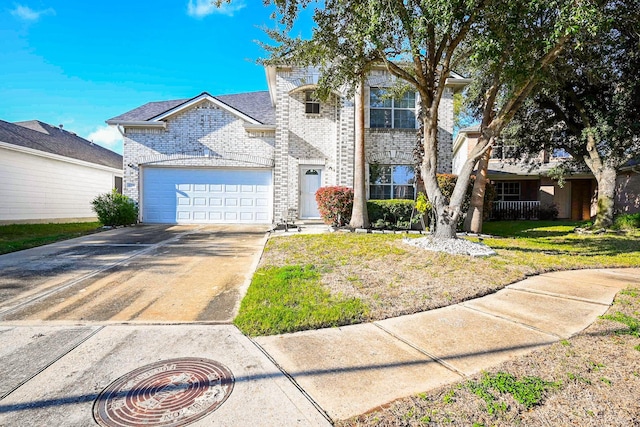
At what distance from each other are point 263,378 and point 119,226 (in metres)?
12.7

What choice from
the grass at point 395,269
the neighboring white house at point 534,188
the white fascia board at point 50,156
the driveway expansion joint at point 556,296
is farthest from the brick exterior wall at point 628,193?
the white fascia board at point 50,156

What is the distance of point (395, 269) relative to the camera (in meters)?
5.51

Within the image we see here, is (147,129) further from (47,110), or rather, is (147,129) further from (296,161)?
(47,110)

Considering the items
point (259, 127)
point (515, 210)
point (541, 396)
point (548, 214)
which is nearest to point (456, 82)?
point (259, 127)

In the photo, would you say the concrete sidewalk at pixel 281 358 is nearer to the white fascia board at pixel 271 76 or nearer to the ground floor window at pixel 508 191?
the white fascia board at pixel 271 76

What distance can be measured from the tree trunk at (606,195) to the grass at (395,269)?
16.6 ft

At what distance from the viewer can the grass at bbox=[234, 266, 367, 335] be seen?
11.1 feet

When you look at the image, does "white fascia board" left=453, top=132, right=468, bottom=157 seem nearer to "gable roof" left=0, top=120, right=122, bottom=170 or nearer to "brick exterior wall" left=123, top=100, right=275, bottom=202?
"brick exterior wall" left=123, top=100, right=275, bottom=202

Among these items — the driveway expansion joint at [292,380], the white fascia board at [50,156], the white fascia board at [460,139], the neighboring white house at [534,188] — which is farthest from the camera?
the white fascia board at [460,139]

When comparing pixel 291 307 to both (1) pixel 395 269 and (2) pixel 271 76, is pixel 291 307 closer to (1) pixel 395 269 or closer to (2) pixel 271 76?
(1) pixel 395 269

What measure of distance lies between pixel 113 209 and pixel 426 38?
11988mm

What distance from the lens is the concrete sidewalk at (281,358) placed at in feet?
6.86

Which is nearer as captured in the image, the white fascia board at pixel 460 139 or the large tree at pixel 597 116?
Result: the large tree at pixel 597 116

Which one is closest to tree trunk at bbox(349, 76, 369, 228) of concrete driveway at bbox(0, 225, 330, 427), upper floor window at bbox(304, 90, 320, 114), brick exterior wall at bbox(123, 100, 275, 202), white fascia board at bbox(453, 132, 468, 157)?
upper floor window at bbox(304, 90, 320, 114)
